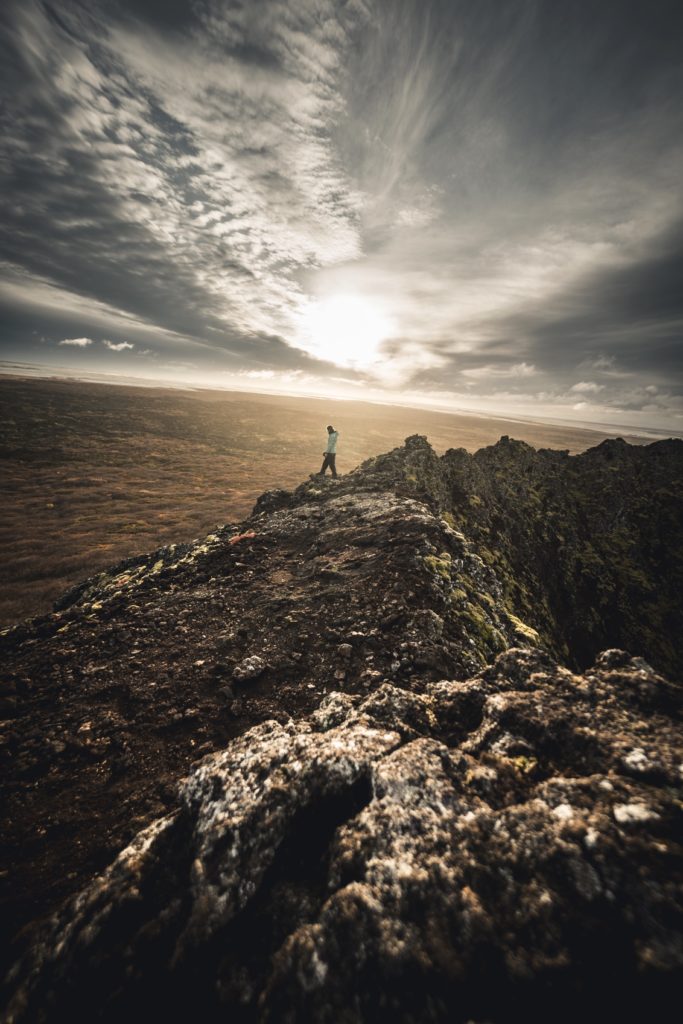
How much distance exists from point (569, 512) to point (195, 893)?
Answer: 57.8ft

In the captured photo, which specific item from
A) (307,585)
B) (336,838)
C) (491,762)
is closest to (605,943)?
(491,762)

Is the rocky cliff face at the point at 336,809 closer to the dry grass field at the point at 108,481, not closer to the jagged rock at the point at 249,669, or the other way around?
the jagged rock at the point at 249,669

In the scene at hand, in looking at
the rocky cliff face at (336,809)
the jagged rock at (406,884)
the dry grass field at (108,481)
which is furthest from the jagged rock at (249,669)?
the dry grass field at (108,481)

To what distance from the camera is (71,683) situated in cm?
684

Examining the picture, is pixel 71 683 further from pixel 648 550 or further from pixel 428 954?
pixel 648 550

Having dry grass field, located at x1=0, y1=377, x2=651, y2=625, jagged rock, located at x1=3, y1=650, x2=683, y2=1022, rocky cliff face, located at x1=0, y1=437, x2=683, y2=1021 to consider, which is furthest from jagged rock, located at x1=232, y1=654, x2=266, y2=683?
dry grass field, located at x1=0, y1=377, x2=651, y2=625

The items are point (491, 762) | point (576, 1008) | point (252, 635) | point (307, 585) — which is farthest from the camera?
point (307, 585)

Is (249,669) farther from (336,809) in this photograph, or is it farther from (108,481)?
(108,481)

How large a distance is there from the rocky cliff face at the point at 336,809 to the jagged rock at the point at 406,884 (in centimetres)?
2

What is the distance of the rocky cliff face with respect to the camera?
8.59ft

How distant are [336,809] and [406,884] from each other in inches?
45.1

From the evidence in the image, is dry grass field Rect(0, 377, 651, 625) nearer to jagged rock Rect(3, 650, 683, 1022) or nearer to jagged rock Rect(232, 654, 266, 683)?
jagged rock Rect(232, 654, 266, 683)

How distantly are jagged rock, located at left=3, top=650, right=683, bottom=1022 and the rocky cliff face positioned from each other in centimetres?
2

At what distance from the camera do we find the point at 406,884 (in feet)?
9.96
